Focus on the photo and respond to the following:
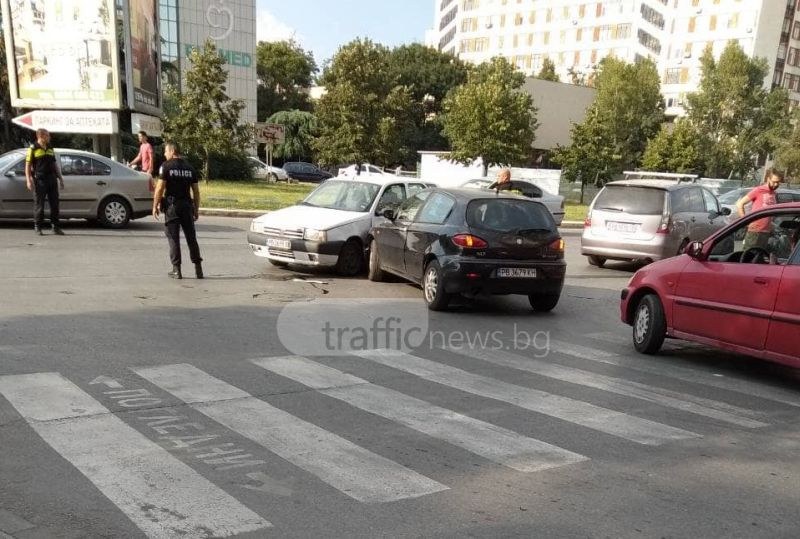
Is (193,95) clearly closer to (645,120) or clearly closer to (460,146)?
(460,146)

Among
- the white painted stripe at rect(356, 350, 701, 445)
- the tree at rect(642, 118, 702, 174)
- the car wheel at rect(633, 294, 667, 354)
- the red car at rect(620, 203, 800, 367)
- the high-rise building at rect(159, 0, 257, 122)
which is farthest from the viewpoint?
the high-rise building at rect(159, 0, 257, 122)

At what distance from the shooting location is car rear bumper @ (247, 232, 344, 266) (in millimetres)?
10953

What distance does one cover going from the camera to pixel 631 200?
44.9ft

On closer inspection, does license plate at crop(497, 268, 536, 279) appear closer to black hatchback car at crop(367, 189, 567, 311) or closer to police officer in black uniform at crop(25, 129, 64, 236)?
black hatchback car at crop(367, 189, 567, 311)

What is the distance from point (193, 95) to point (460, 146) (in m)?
16.5

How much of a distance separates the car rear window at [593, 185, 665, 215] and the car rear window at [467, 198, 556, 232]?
4.81 m

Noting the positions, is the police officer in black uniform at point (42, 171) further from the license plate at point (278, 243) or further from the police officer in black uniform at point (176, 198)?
the license plate at point (278, 243)

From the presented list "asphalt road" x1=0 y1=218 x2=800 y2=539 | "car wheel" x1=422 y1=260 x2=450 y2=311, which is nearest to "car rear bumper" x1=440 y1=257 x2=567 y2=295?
"car wheel" x1=422 y1=260 x2=450 y2=311

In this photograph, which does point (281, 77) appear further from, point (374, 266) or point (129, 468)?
point (129, 468)

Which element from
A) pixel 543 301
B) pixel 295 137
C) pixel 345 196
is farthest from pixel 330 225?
pixel 295 137

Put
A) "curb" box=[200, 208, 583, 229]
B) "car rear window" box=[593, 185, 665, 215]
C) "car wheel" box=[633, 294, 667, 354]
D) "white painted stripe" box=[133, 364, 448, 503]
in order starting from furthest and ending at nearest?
1. "curb" box=[200, 208, 583, 229]
2. "car rear window" box=[593, 185, 665, 215]
3. "car wheel" box=[633, 294, 667, 354]
4. "white painted stripe" box=[133, 364, 448, 503]

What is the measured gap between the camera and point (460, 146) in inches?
1660

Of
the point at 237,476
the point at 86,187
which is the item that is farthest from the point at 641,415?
the point at 86,187

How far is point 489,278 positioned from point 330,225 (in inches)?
130
